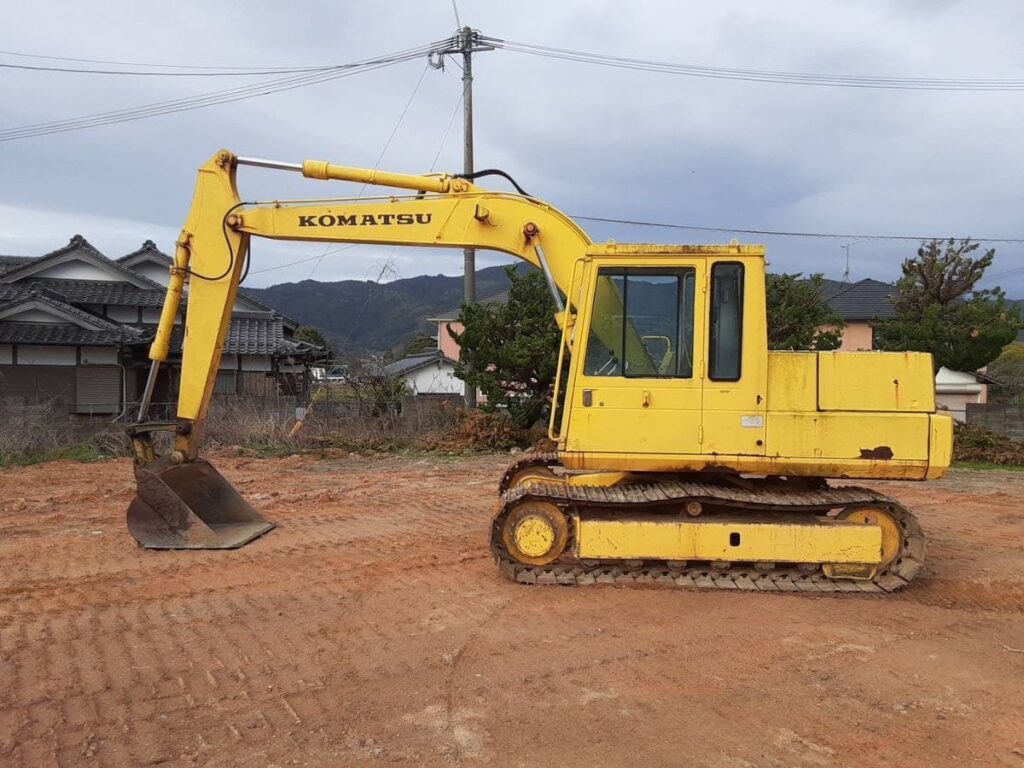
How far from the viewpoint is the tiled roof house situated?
1712 cm

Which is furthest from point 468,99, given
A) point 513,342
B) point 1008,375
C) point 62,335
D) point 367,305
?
point 367,305

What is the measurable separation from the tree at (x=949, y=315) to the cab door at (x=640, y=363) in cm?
1783

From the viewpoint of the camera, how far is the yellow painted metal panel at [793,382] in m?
5.59

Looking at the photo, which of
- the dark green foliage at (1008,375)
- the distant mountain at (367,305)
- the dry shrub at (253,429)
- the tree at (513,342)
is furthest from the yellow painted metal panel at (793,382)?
the distant mountain at (367,305)

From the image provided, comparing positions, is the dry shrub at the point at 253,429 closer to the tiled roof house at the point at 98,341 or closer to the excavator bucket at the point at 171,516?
the tiled roof house at the point at 98,341

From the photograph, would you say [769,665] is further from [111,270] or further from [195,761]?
[111,270]

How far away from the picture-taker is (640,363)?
5703mm

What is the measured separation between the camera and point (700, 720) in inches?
146

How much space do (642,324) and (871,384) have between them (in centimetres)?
167

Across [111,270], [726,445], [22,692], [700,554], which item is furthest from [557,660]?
[111,270]

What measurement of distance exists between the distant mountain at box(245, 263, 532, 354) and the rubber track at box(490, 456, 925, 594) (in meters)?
72.7

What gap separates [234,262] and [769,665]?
17.2 ft

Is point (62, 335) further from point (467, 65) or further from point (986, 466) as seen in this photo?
point (986, 466)

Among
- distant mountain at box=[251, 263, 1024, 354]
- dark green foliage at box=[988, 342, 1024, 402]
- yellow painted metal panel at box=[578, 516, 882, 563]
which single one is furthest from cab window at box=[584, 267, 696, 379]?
distant mountain at box=[251, 263, 1024, 354]
